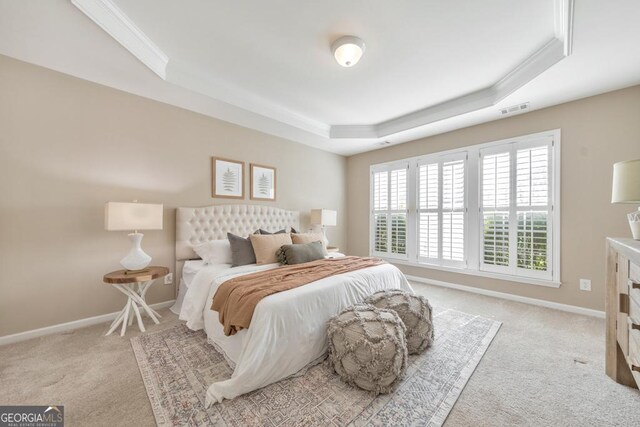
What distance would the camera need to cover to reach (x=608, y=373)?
6.11 ft

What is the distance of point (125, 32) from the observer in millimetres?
2184

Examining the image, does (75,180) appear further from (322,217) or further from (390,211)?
(390,211)

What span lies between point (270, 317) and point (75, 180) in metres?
2.60

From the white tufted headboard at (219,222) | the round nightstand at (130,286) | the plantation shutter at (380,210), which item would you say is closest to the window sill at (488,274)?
the plantation shutter at (380,210)

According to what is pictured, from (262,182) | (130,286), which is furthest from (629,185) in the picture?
(130,286)

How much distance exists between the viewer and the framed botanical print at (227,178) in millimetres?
3646

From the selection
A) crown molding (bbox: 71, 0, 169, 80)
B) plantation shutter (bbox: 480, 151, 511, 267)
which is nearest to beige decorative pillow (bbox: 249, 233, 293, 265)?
crown molding (bbox: 71, 0, 169, 80)

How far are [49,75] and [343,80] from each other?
3.03 metres

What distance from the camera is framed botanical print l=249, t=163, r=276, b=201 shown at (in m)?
4.05

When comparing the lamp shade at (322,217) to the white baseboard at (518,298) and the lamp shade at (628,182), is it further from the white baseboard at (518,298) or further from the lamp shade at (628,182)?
the lamp shade at (628,182)

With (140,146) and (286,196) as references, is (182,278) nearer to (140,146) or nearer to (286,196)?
(140,146)

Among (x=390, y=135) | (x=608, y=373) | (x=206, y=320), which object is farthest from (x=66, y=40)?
(x=608, y=373)

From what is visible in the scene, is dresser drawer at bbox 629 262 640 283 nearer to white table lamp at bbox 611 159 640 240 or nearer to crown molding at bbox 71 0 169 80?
white table lamp at bbox 611 159 640 240

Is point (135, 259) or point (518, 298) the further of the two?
point (518, 298)
